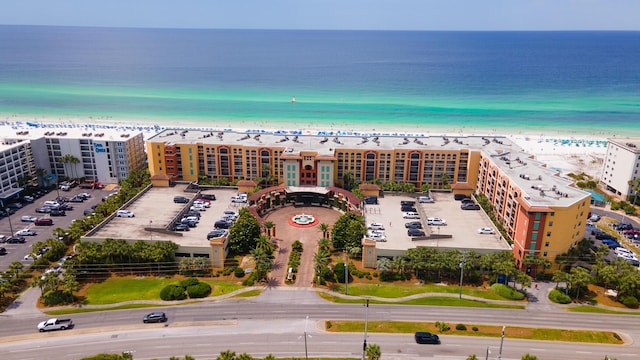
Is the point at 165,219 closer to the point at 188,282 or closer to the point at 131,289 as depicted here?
the point at 131,289

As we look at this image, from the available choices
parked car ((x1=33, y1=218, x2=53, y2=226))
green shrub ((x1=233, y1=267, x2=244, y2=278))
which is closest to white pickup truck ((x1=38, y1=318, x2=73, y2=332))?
green shrub ((x1=233, y1=267, x2=244, y2=278))

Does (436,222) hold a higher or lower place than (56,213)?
higher

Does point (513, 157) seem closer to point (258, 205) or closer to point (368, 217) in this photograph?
point (368, 217)

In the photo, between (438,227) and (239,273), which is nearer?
(239,273)

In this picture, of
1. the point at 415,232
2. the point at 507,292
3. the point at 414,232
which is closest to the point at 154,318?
the point at 414,232

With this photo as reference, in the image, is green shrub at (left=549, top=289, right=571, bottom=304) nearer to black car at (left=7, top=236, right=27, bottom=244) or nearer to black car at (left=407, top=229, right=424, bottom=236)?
black car at (left=407, top=229, right=424, bottom=236)

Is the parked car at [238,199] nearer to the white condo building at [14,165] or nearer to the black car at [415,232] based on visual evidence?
the black car at [415,232]

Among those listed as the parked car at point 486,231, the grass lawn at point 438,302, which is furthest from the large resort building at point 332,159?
the grass lawn at point 438,302

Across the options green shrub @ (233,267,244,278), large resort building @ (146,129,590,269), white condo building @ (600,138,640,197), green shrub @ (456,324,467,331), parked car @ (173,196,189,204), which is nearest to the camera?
green shrub @ (456,324,467,331)
